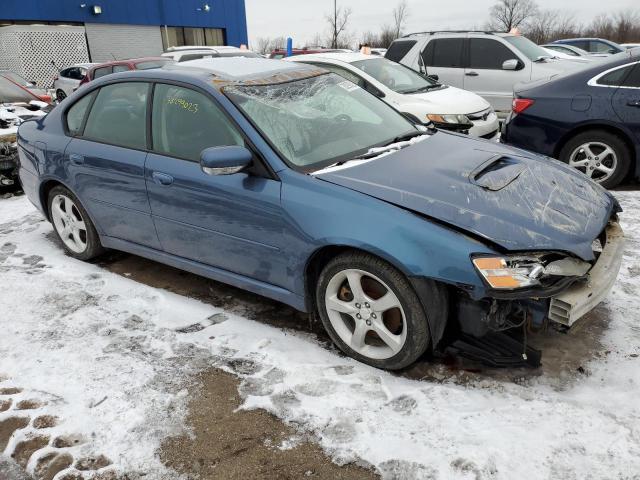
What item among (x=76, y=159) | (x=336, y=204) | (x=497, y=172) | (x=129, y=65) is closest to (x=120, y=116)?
(x=76, y=159)

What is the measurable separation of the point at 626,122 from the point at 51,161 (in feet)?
18.3

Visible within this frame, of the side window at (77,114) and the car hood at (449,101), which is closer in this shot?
the side window at (77,114)

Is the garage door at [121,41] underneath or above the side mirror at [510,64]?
above

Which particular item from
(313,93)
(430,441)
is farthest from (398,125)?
(430,441)

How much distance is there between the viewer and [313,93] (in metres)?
3.71

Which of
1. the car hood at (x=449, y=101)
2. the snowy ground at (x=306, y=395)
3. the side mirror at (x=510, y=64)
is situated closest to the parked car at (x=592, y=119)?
the car hood at (x=449, y=101)

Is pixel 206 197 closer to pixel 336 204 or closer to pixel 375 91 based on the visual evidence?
pixel 336 204

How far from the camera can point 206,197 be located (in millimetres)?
3332

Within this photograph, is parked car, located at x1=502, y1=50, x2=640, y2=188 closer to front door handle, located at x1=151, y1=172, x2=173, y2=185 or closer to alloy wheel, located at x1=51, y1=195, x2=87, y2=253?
front door handle, located at x1=151, y1=172, x2=173, y2=185

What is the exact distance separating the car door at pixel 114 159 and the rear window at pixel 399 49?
6819 mm

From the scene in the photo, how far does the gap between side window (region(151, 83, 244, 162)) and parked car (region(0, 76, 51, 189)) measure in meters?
3.27

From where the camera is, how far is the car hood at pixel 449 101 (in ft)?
23.2

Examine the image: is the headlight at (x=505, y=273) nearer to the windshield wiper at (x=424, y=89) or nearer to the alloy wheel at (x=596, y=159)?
the alloy wheel at (x=596, y=159)

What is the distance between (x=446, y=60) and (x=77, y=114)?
7.05 m
